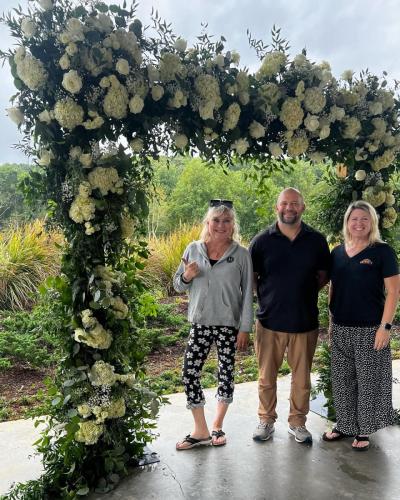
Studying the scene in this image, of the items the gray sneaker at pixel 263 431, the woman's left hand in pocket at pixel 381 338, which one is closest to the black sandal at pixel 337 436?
the gray sneaker at pixel 263 431

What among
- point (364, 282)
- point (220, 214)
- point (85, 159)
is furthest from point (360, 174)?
point (85, 159)

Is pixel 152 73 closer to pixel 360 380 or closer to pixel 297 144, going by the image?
pixel 297 144

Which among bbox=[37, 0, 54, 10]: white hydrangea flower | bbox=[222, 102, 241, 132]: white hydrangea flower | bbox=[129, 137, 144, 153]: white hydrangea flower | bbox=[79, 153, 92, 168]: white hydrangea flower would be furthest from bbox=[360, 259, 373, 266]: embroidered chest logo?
bbox=[37, 0, 54, 10]: white hydrangea flower

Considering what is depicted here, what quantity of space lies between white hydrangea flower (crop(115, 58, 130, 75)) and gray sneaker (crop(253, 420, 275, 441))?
2270 millimetres

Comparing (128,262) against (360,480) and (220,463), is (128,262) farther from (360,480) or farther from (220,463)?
(360,480)

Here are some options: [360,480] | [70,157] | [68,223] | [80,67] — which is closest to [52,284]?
[68,223]

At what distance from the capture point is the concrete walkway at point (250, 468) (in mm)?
2596

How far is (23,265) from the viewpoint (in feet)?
20.2

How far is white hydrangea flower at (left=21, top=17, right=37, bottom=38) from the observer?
2.29 meters

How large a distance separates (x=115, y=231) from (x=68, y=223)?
0.24m

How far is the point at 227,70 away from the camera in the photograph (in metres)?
2.75

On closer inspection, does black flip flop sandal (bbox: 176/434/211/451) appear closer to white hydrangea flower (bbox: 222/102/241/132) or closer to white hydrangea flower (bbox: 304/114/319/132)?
white hydrangea flower (bbox: 222/102/241/132)

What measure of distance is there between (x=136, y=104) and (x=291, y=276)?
1.32 metres

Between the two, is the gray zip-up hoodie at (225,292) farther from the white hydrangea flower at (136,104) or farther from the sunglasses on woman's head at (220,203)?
the white hydrangea flower at (136,104)
